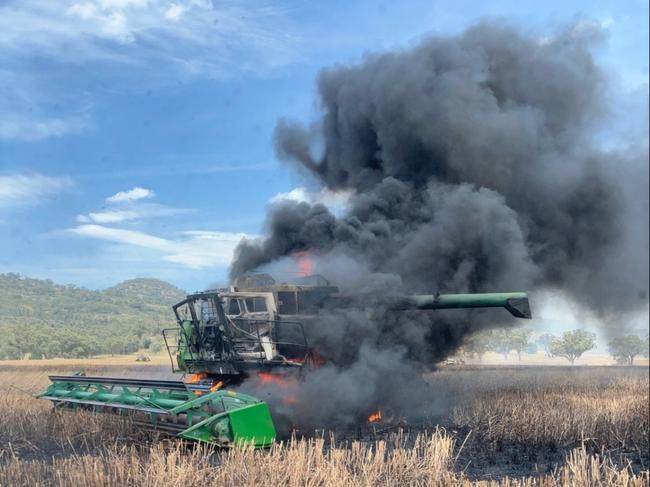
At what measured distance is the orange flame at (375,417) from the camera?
1307 centimetres

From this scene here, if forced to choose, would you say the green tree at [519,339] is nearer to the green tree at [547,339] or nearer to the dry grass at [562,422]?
the green tree at [547,339]

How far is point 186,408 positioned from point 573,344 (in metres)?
82.9

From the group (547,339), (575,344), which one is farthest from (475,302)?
(547,339)

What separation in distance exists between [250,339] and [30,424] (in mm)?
4033

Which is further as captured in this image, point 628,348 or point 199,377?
point 628,348

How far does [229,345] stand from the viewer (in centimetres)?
1185

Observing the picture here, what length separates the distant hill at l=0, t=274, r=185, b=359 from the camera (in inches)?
620

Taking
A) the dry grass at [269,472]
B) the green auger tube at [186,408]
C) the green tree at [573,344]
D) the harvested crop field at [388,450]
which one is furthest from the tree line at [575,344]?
the dry grass at [269,472]

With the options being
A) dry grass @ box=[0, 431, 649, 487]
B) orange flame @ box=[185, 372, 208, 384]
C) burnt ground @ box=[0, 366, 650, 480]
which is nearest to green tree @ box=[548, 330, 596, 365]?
burnt ground @ box=[0, 366, 650, 480]

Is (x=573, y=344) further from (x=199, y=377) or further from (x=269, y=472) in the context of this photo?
(x=269, y=472)

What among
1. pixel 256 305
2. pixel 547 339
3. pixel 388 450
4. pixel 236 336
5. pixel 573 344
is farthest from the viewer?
pixel 547 339

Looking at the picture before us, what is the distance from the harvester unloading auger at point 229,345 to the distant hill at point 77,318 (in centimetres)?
151

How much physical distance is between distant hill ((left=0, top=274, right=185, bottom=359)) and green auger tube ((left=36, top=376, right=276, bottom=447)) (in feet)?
10.8

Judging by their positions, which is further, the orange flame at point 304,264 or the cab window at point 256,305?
the orange flame at point 304,264
